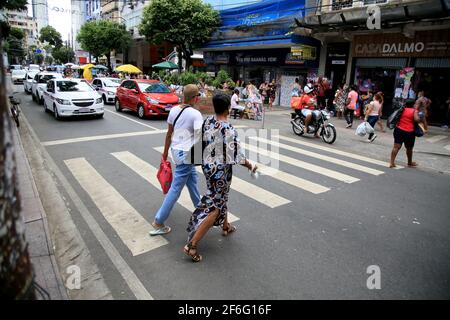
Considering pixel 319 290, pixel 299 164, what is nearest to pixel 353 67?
pixel 299 164

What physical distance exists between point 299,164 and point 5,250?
699 centimetres

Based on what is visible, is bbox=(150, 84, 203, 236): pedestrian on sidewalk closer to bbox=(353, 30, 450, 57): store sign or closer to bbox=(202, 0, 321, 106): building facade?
bbox=(353, 30, 450, 57): store sign

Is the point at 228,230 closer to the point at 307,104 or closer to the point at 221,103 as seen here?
the point at 221,103

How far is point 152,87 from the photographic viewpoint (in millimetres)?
15242

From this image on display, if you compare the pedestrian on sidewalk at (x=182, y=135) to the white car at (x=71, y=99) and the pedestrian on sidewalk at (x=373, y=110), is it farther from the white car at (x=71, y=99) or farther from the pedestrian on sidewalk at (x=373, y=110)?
the white car at (x=71, y=99)

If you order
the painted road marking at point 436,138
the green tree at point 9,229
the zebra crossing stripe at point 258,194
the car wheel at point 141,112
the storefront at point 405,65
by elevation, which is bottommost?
the zebra crossing stripe at point 258,194

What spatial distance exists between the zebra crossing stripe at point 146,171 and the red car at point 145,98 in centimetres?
553

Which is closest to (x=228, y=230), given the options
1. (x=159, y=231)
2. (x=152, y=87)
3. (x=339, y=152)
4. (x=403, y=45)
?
(x=159, y=231)

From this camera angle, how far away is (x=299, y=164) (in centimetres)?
816

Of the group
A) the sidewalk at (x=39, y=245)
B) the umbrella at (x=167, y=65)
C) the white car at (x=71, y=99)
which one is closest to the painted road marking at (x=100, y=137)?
the white car at (x=71, y=99)

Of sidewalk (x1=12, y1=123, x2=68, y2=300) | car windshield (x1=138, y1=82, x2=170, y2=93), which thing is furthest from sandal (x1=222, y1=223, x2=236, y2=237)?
car windshield (x1=138, y1=82, x2=170, y2=93)

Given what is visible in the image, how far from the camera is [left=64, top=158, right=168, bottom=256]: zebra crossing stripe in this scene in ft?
14.1

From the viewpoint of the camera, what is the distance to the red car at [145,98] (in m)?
13.9
